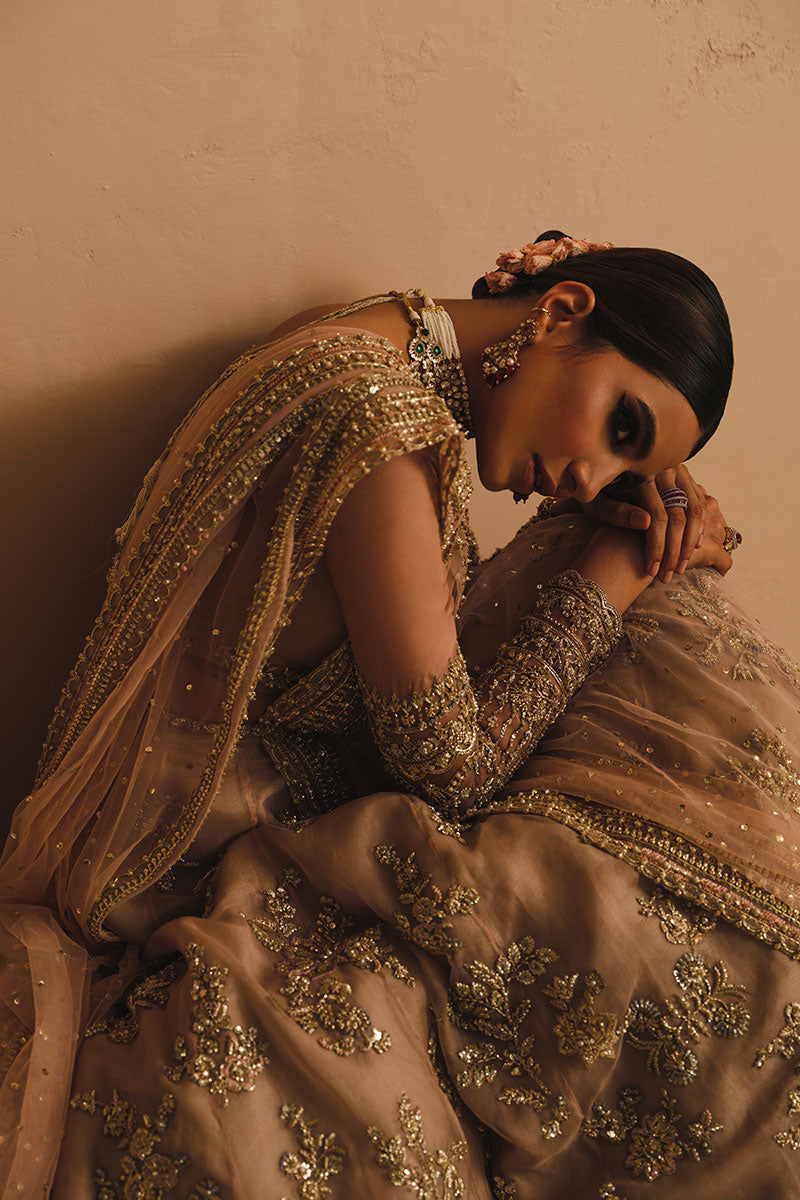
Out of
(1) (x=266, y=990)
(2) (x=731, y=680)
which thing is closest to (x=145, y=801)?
(1) (x=266, y=990)

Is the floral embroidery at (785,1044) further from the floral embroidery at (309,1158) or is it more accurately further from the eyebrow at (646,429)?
the eyebrow at (646,429)

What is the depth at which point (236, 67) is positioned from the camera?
4.22ft

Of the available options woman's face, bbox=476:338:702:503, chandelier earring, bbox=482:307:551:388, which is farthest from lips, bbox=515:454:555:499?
chandelier earring, bbox=482:307:551:388

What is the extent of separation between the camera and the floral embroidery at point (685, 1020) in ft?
3.21

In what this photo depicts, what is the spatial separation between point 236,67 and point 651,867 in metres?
1.10

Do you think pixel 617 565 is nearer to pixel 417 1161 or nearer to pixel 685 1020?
pixel 685 1020

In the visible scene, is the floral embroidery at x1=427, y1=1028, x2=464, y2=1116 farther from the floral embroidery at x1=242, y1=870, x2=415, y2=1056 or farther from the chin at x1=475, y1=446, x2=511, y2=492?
the chin at x1=475, y1=446, x2=511, y2=492

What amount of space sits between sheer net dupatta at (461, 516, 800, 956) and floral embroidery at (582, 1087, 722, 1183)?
0.20 m

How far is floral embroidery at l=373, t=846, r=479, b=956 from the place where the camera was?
1.01m

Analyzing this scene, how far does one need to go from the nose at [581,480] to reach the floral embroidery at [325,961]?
1.84ft

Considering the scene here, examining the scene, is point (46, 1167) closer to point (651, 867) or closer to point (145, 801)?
point (145, 801)

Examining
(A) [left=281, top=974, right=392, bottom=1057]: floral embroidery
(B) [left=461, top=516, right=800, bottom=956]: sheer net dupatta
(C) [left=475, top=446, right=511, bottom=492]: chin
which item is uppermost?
(C) [left=475, top=446, right=511, bottom=492]: chin

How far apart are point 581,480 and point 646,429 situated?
10 centimetres

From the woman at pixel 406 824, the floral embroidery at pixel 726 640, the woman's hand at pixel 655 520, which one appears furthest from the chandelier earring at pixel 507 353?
the floral embroidery at pixel 726 640
